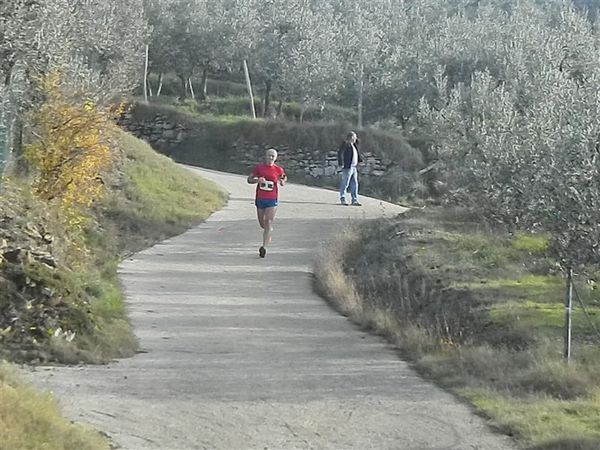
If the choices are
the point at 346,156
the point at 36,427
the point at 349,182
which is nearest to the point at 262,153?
the point at 349,182

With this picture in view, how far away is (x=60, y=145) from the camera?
46.3ft

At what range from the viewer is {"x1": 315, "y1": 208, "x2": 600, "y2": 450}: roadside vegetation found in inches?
328

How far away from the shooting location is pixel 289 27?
4550cm

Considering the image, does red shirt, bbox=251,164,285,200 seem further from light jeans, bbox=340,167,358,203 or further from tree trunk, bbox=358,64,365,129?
tree trunk, bbox=358,64,365,129

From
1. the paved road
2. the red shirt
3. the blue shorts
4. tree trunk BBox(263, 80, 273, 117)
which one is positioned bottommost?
the paved road

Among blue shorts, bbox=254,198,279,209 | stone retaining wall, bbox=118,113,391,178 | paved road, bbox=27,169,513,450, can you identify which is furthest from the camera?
stone retaining wall, bbox=118,113,391,178

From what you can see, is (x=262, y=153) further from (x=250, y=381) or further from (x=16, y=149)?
(x=250, y=381)

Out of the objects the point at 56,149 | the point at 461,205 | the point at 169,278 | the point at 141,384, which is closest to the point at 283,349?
the point at 141,384

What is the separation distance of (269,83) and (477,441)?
38.3 m

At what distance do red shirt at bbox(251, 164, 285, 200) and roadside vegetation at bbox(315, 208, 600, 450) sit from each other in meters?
1.47

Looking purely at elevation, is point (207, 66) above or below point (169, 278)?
above

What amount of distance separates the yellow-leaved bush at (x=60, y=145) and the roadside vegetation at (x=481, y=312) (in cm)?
384

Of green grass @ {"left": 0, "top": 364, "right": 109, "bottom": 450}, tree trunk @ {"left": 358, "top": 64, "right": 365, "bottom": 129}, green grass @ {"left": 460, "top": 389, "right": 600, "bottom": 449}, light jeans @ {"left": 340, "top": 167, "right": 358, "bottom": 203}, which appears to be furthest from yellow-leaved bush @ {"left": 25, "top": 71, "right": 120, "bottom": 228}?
tree trunk @ {"left": 358, "top": 64, "right": 365, "bottom": 129}

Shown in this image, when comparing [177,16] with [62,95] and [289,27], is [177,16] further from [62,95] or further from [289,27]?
[62,95]
